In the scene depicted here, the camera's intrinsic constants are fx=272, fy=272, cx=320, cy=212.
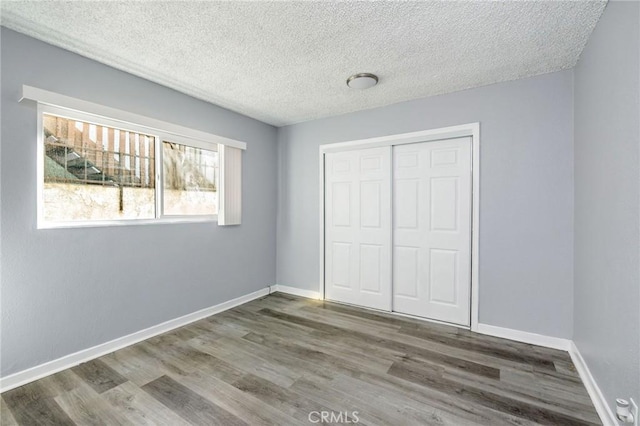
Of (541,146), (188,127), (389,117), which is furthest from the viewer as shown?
(389,117)

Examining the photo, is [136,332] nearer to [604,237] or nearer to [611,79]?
[604,237]

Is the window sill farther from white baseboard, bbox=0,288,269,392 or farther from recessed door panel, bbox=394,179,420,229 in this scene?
recessed door panel, bbox=394,179,420,229

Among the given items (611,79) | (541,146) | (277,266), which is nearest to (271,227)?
(277,266)

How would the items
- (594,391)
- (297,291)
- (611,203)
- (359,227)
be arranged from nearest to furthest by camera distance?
(611,203)
(594,391)
(359,227)
(297,291)

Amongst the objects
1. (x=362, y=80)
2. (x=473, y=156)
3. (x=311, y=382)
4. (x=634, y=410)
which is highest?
(x=362, y=80)

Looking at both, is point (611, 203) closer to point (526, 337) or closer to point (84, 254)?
point (526, 337)

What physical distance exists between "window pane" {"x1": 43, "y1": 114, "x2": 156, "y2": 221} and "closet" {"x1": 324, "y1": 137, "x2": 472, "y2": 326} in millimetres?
2193

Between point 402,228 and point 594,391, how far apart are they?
2.00 meters

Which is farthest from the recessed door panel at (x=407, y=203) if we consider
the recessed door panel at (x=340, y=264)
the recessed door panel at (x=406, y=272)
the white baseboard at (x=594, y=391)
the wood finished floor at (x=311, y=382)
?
the white baseboard at (x=594, y=391)

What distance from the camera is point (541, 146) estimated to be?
2529mm

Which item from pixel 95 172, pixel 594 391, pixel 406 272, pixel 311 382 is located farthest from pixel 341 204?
pixel 594 391

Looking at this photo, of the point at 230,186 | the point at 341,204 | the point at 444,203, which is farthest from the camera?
the point at 341,204

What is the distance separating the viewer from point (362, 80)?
2586 mm

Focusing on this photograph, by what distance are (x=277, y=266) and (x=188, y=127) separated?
232 centimetres
